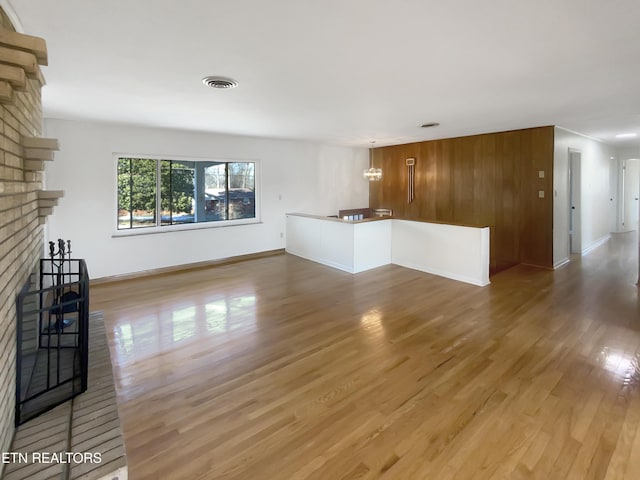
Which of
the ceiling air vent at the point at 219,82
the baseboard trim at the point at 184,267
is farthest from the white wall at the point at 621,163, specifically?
the ceiling air vent at the point at 219,82

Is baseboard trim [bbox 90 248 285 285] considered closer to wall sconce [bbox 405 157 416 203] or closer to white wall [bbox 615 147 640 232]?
wall sconce [bbox 405 157 416 203]

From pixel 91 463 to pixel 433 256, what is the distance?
15.6 ft

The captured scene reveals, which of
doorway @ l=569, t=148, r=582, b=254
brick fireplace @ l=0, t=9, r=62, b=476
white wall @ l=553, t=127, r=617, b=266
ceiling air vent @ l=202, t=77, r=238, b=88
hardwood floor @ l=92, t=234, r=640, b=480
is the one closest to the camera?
brick fireplace @ l=0, t=9, r=62, b=476

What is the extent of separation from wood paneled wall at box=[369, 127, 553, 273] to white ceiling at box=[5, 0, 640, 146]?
1297 millimetres

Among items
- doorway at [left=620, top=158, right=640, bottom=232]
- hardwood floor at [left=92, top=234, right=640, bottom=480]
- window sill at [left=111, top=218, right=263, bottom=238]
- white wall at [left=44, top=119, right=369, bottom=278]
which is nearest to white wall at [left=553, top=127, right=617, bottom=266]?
doorway at [left=620, top=158, right=640, bottom=232]

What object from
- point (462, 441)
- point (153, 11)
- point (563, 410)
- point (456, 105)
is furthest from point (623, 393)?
point (153, 11)

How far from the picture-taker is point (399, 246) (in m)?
5.93

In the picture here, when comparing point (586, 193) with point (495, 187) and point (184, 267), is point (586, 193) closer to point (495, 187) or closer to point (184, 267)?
point (495, 187)

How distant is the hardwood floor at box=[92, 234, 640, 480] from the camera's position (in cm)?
181

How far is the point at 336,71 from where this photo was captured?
9.17 ft

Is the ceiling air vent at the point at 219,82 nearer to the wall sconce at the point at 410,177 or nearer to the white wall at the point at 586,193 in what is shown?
the white wall at the point at 586,193

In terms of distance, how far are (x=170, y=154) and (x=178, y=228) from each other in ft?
3.95

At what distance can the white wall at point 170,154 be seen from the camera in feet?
15.7

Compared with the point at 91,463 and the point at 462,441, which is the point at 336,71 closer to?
the point at 462,441
